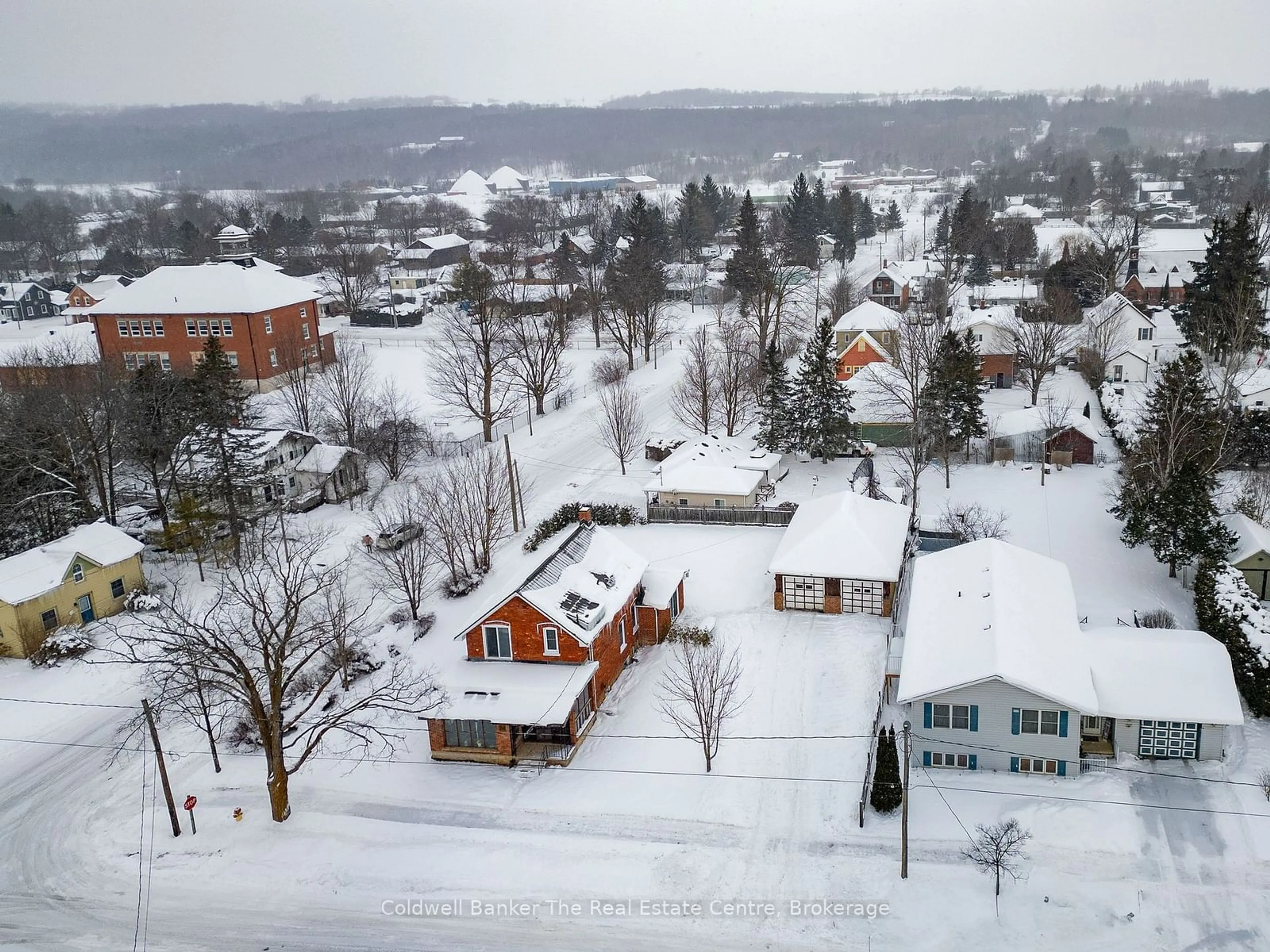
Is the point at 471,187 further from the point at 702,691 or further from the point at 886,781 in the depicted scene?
the point at 886,781

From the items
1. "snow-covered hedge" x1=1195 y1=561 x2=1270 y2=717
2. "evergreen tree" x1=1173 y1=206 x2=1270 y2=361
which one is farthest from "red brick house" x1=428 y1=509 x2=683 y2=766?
"evergreen tree" x1=1173 y1=206 x2=1270 y2=361

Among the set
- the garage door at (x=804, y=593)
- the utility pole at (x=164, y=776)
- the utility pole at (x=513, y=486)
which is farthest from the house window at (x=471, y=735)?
the utility pole at (x=513, y=486)

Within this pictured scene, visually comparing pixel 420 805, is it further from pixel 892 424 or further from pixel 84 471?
pixel 892 424

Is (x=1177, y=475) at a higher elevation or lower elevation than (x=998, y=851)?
higher

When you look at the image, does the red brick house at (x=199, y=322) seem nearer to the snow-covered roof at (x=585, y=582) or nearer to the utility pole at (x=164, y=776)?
the snow-covered roof at (x=585, y=582)

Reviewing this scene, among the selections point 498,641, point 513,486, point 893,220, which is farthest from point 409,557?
point 893,220

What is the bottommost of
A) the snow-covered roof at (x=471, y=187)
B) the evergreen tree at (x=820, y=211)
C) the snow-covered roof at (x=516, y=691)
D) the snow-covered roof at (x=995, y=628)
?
the snow-covered roof at (x=516, y=691)
